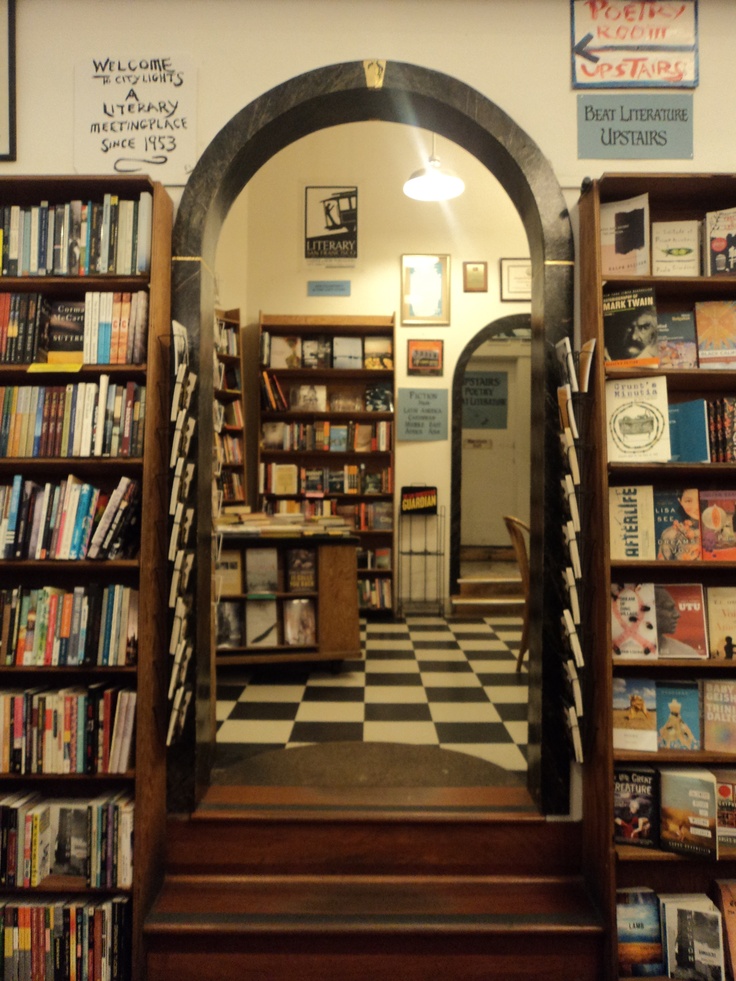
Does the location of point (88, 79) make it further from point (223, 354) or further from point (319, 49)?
point (223, 354)

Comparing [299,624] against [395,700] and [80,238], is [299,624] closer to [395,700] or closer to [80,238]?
[395,700]

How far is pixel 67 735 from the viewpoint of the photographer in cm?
200

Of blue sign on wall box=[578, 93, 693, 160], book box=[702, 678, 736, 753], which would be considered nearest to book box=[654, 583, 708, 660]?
book box=[702, 678, 736, 753]

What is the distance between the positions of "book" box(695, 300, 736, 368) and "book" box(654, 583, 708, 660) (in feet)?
2.39

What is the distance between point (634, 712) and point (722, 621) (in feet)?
1.34

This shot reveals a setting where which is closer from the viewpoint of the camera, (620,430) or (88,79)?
(620,430)

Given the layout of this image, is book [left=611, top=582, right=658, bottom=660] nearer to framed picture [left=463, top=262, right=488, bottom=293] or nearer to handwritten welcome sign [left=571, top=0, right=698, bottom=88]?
handwritten welcome sign [left=571, top=0, right=698, bottom=88]

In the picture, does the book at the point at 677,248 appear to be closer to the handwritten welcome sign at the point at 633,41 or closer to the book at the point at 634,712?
the handwritten welcome sign at the point at 633,41

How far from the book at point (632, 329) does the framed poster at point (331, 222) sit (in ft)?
13.3

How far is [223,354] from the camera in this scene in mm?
5074

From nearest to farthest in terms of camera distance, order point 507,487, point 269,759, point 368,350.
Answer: point 269,759, point 368,350, point 507,487

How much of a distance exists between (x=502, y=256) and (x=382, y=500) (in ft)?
7.90

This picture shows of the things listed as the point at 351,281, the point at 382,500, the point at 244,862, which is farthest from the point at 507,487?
the point at 244,862

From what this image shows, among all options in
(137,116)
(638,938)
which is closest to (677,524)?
(638,938)
